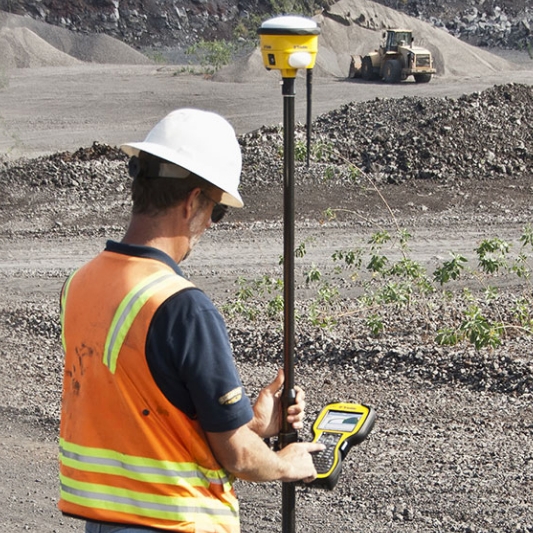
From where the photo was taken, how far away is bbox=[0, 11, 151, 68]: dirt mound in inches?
1493

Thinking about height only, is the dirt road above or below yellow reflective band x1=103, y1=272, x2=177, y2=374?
below

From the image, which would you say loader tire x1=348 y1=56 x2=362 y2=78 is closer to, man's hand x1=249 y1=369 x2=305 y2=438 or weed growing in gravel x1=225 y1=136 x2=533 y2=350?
weed growing in gravel x1=225 y1=136 x2=533 y2=350

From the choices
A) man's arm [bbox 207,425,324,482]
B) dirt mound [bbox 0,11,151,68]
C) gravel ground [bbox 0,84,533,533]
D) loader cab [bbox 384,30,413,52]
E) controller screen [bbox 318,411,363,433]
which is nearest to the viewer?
man's arm [bbox 207,425,324,482]

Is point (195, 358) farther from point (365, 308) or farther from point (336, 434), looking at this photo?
point (365, 308)

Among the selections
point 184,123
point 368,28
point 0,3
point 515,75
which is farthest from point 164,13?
point 184,123

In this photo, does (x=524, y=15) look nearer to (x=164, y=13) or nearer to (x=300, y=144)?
(x=164, y=13)

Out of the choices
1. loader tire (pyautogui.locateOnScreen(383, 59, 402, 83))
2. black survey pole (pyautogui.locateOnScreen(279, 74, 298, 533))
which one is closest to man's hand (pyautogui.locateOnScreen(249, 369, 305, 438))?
black survey pole (pyautogui.locateOnScreen(279, 74, 298, 533))

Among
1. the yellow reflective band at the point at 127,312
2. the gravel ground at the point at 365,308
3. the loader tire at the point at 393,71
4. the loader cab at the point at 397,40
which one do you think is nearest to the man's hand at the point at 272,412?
the yellow reflective band at the point at 127,312

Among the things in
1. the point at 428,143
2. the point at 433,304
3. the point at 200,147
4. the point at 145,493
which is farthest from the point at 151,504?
the point at 428,143

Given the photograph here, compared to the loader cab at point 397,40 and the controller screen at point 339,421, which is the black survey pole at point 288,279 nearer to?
the controller screen at point 339,421

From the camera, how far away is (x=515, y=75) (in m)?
32.8

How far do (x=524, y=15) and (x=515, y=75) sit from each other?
50.2 feet

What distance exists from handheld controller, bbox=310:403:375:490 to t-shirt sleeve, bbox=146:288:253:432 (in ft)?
1.69

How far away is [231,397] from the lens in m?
2.31
